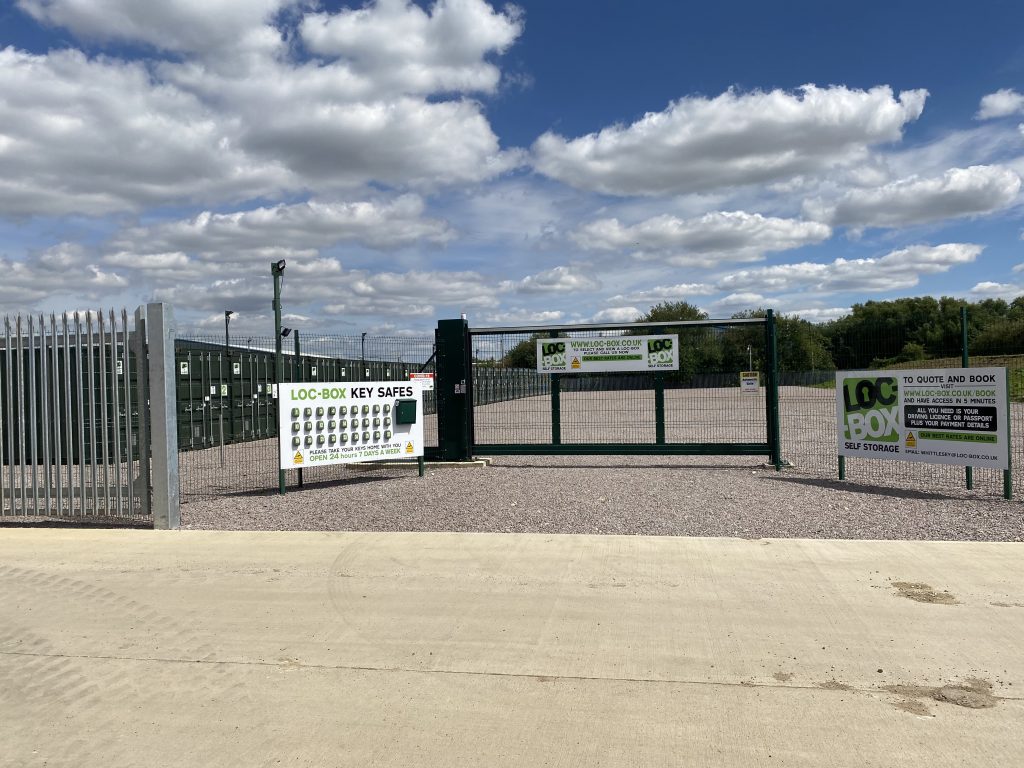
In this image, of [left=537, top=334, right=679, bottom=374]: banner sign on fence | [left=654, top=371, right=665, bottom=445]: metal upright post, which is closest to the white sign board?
[left=537, top=334, right=679, bottom=374]: banner sign on fence

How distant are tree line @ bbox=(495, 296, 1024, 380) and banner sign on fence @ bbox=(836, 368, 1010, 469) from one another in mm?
539

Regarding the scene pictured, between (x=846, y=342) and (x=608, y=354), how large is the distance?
3.63 m

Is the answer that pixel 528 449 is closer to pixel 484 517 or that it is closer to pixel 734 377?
pixel 734 377

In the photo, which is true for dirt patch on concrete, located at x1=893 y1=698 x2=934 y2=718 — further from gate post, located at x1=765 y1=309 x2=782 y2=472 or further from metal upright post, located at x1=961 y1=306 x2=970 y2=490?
gate post, located at x1=765 y1=309 x2=782 y2=472

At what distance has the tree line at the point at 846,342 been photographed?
35.5ft

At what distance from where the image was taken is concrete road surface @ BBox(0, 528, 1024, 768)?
3.76m

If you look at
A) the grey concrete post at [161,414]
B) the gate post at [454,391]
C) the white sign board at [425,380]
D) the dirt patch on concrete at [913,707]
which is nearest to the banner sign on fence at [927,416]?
the gate post at [454,391]

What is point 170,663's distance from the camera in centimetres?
483

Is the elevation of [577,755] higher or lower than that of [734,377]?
lower

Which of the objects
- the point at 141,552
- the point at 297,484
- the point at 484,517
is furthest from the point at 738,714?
the point at 297,484

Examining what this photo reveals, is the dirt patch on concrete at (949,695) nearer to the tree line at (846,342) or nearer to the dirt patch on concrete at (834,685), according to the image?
the dirt patch on concrete at (834,685)

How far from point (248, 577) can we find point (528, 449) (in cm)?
711

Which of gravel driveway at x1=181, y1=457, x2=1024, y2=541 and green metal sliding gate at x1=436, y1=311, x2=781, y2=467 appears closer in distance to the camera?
gravel driveway at x1=181, y1=457, x2=1024, y2=541

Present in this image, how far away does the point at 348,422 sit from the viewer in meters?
11.5
